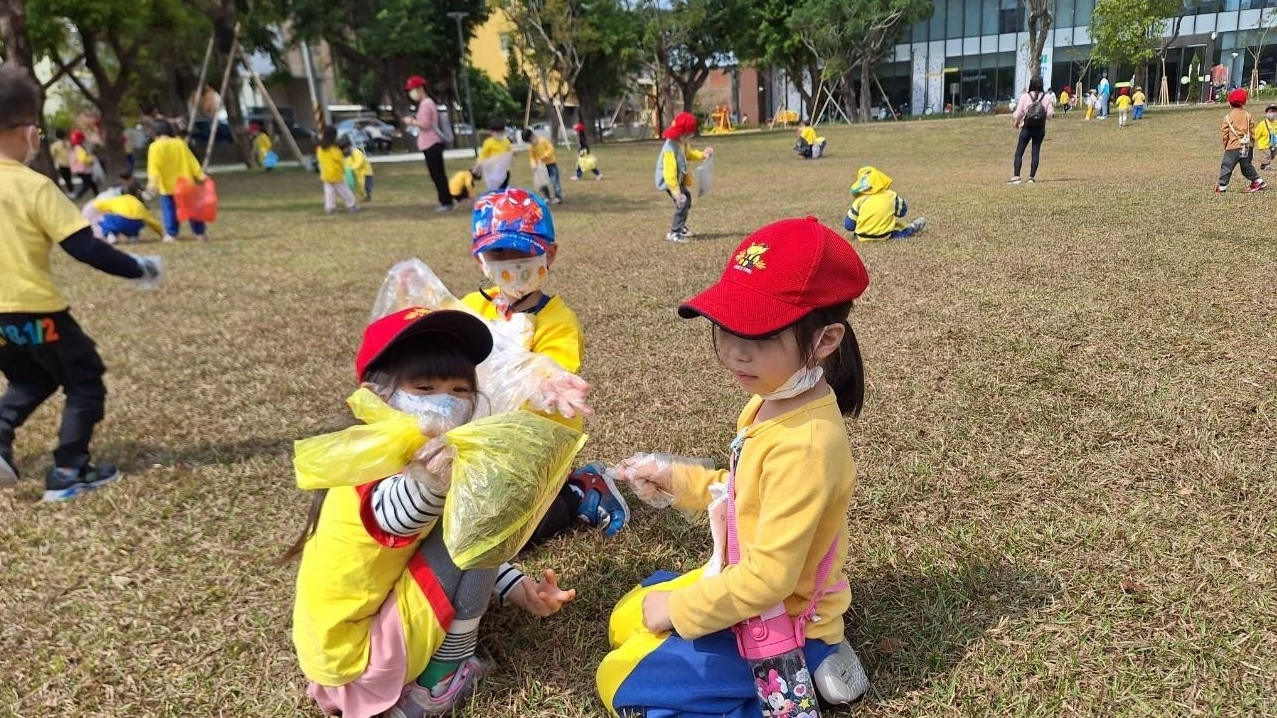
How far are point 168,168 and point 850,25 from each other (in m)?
34.4

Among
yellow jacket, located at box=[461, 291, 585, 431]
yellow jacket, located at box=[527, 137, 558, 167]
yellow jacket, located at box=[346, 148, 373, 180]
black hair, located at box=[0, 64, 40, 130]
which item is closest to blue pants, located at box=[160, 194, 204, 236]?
yellow jacket, located at box=[346, 148, 373, 180]

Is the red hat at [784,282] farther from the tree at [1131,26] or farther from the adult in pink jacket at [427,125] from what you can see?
the tree at [1131,26]

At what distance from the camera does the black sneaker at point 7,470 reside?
3275 mm

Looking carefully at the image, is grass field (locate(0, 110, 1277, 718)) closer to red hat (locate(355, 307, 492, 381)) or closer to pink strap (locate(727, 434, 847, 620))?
pink strap (locate(727, 434, 847, 620))

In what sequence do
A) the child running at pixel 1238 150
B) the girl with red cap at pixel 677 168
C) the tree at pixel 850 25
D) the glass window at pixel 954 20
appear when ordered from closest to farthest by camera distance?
the girl with red cap at pixel 677 168, the child running at pixel 1238 150, the tree at pixel 850 25, the glass window at pixel 954 20

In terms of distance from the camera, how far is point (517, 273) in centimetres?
260

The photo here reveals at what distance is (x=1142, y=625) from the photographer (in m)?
2.26

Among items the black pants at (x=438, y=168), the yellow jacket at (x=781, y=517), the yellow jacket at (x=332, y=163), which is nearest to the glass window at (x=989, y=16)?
the black pants at (x=438, y=168)

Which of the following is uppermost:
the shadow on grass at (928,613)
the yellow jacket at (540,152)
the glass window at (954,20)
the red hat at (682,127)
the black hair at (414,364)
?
the glass window at (954,20)

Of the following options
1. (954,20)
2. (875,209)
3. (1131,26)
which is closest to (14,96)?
(875,209)

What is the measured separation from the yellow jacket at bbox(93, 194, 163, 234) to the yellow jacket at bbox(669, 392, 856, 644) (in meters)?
10.9

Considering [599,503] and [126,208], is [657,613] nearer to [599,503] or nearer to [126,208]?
[599,503]

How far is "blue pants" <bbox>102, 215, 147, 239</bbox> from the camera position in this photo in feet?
33.0

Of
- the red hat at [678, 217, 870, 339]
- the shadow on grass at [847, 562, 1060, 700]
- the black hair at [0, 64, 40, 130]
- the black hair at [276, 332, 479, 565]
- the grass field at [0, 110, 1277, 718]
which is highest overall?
the black hair at [0, 64, 40, 130]
